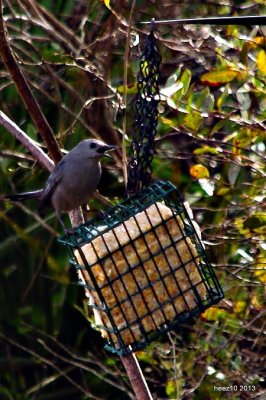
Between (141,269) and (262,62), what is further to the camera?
(262,62)

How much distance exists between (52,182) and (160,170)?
112cm

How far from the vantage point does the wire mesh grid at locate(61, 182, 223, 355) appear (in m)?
3.29

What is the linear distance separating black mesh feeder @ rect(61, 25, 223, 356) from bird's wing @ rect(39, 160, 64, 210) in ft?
1.72

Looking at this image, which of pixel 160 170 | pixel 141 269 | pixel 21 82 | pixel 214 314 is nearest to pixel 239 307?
pixel 214 314

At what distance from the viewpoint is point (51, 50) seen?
201 inches

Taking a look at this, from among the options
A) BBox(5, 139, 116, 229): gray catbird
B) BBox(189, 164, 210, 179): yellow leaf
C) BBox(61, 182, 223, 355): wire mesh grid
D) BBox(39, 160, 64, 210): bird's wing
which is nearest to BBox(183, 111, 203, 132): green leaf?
BBox(189, 164, 210, 179): yellow leaf

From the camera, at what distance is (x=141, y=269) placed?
3.34 metres

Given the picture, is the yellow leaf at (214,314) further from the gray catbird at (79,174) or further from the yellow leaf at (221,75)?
the yellow leaf at (221,75)

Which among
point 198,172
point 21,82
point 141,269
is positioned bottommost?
point 198,172

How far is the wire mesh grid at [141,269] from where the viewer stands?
3.29m

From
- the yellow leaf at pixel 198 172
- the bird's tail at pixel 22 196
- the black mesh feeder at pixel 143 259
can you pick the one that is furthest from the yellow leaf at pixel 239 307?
the black mesh feeder at pixel 143 259

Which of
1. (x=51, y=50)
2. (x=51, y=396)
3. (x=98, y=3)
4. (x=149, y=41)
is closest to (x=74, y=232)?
(x=149, y=41)

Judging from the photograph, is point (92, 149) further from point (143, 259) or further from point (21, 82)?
point (143, 259)

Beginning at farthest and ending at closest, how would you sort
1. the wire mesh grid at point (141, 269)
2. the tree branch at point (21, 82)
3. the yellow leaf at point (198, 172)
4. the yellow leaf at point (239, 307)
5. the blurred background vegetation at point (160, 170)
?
the yellow leaf at point (239, 307), the yellow leaf at point (198, 172), the blurred background vegetation at point (160, 170), the tree branch at point (21, 82), the wire mesh grid at point (141, 269)
